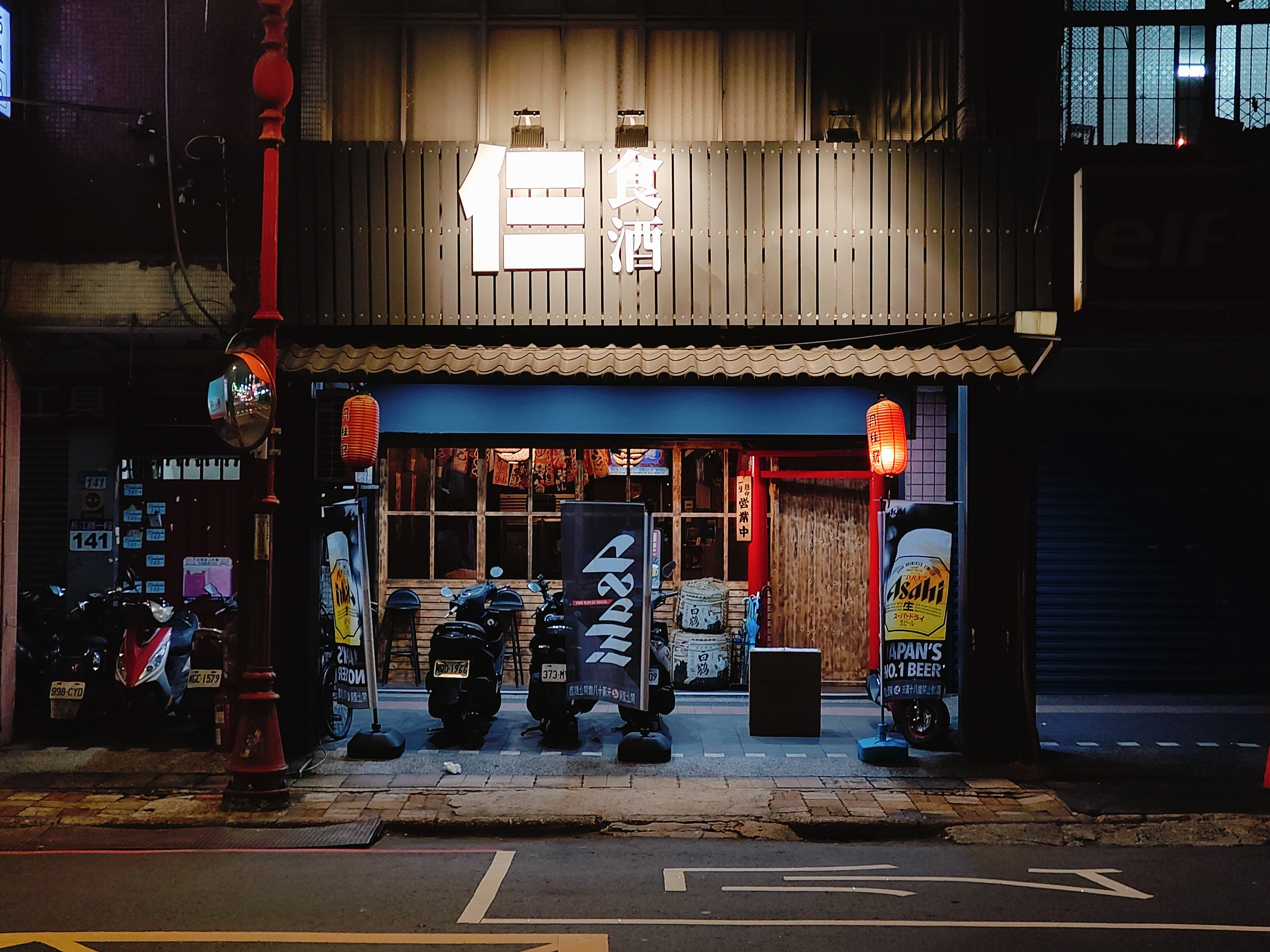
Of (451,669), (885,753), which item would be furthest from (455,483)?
(885,753)

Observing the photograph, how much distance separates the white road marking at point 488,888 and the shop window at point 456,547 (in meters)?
6.16

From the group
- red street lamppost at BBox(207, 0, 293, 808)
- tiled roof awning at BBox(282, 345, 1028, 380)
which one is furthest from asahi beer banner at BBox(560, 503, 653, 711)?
red street lamppost at BBox(207, 0, 293, 808)

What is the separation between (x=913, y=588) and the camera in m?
10.3

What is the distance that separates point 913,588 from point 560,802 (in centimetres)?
405

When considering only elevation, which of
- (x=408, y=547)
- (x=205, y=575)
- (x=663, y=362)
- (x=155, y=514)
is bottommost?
(x=205, y=575)

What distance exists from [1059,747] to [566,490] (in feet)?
21.7

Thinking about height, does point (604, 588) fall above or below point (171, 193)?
below

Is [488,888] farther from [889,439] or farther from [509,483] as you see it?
[509,483]

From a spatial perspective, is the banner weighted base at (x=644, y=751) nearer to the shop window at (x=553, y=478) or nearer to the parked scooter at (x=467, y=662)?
the parked scooter at (x=467, y=662)

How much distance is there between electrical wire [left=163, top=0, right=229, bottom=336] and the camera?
10492mm

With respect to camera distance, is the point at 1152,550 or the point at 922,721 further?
the point at 1152,550

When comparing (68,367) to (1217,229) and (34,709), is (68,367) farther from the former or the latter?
(1217,229)

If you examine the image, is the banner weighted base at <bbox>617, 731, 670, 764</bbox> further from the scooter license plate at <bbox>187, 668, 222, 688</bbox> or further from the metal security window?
the metal security window

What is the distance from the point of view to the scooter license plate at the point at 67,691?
10484mm
